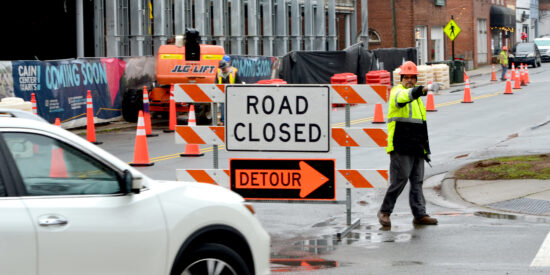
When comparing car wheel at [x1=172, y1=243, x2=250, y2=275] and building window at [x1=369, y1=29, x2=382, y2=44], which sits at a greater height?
building window at [x1=369, y1=29, x2=382, y2=44]

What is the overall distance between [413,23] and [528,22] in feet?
125

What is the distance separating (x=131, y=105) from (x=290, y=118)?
16.9 metres

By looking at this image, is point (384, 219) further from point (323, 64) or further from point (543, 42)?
point (543, 42)

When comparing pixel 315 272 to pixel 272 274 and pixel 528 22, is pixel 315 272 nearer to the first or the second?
pixel 272 274

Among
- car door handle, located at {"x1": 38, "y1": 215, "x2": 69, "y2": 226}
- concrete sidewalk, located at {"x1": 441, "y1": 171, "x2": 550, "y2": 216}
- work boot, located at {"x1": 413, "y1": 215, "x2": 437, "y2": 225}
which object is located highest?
car door handle, located at {"x1": 38, "y1": 215, "x2": 69, "y2": 226}

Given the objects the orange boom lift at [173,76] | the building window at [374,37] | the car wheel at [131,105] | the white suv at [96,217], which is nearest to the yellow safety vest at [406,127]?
the white suv at [96,217]

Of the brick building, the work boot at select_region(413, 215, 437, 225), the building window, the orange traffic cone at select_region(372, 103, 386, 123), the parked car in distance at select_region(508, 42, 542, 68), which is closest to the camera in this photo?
the work boot at select_region(413, 215, 437, 225)

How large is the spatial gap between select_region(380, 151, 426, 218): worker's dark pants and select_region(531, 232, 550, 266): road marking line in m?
1.70

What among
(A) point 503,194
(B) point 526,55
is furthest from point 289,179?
(B) point 526,55

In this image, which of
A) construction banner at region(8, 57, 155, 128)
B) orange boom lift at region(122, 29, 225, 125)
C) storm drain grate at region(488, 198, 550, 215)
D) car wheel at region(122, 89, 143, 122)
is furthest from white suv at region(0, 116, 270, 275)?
car wheel at region(122, 89, 143, 122)

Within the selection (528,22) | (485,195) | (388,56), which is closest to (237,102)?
(485,195)

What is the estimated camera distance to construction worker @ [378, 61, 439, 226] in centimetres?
1030

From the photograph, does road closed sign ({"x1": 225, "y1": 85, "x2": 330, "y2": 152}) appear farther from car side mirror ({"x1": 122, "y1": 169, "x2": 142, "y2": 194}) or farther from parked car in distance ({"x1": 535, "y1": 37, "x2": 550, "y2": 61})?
parked car in distance ({"x1": 535, "y1": 37, "x2": 550, "y2": 61})

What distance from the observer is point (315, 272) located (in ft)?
26.9
